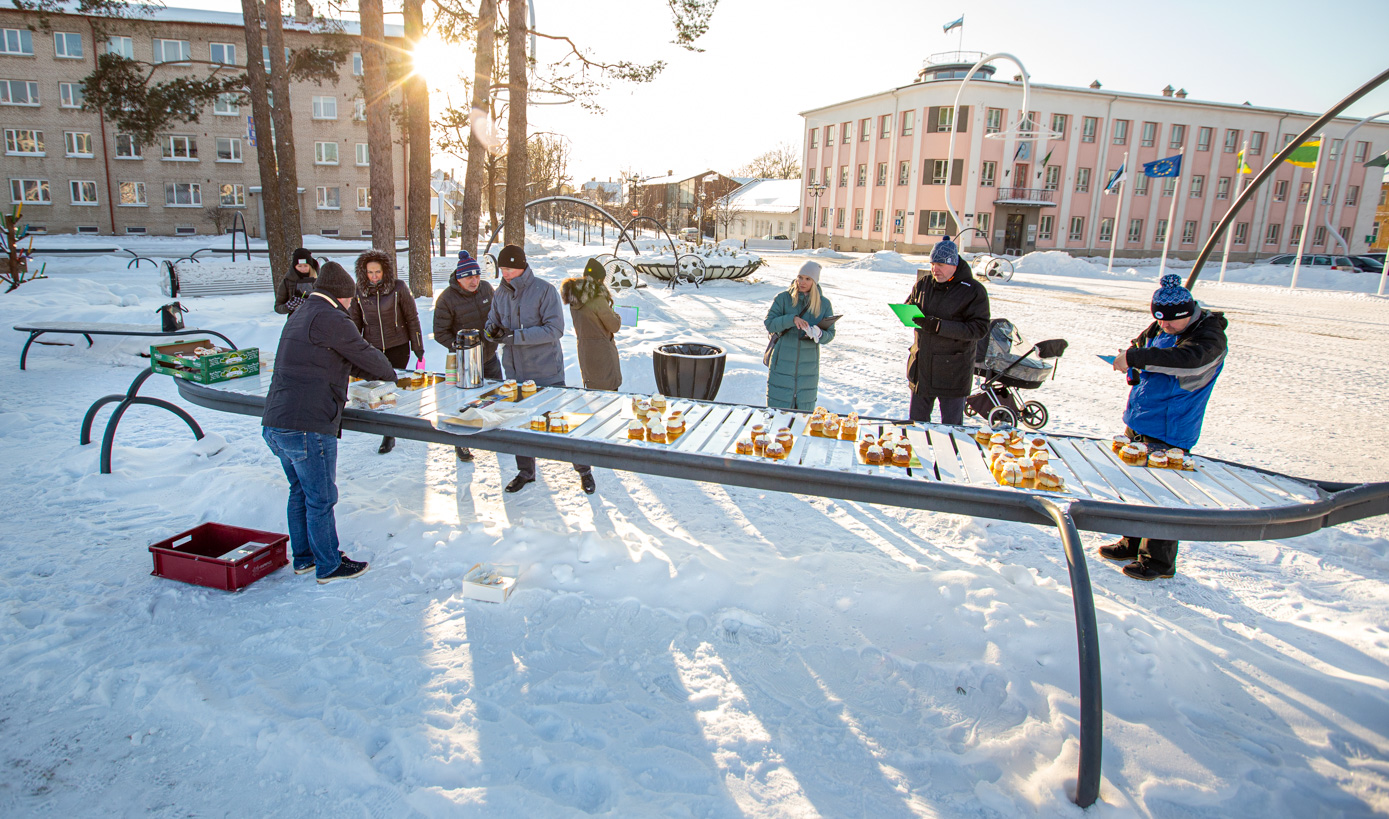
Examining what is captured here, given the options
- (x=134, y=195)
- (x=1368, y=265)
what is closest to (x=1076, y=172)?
(x=1368, y=265)

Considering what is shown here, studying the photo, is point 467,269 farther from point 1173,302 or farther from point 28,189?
point 28,189

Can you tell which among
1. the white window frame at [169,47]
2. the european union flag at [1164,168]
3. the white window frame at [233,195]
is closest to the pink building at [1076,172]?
the european union flag at [1164,168]

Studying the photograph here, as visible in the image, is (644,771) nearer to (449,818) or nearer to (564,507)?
(449,818)

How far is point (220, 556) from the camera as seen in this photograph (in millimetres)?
4027

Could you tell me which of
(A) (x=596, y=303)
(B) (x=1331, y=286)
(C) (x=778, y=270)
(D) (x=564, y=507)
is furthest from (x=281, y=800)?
(B) (x=1331, y=286)

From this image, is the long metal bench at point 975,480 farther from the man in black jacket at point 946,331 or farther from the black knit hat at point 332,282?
the man in black jacket at point 946,331

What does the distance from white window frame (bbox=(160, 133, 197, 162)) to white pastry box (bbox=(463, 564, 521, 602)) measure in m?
43.9

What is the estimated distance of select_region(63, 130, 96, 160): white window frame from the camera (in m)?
36.3

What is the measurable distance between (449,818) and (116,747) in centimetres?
142

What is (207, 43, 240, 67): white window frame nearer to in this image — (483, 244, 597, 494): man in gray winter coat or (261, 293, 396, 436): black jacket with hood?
(483, 244, 597, 494): man in gray winter coat

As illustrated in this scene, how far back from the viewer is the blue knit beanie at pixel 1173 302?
389 centimetres

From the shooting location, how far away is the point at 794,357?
566cm

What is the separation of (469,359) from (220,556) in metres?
1.79

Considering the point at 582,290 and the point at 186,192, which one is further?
the point at 186,192
